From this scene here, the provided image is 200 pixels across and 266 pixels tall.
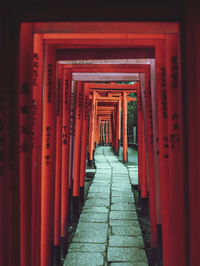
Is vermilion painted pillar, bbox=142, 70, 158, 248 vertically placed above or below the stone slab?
above

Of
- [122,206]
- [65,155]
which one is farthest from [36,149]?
[122,206]

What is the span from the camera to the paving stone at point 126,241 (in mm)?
3615

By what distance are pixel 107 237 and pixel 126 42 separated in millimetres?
3068

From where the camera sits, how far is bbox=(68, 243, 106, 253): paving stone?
3479 mm

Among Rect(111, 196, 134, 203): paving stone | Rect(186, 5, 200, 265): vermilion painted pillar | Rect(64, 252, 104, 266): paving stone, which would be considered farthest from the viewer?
Rect(111, 196, 134, 203): paving stone

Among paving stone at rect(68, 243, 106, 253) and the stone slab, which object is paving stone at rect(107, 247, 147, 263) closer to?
paving stone at rect(68, 243, 106, 253)

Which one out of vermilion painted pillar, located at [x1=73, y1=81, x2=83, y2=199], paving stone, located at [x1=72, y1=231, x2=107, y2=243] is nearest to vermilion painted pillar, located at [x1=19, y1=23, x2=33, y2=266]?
paving stone, located at [x1=72, y1=231, x2=107, y2=243]

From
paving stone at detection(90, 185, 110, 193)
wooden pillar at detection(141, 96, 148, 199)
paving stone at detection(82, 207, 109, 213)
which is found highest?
wooden pillar at detection(141, 96, 148, 199)

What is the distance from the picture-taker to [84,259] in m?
3.22

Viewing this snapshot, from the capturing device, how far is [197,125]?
4.70 feet

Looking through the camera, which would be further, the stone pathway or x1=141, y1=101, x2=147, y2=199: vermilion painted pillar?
x1=141, y1=101, x2=147, y2=199: vermilion painted pillar

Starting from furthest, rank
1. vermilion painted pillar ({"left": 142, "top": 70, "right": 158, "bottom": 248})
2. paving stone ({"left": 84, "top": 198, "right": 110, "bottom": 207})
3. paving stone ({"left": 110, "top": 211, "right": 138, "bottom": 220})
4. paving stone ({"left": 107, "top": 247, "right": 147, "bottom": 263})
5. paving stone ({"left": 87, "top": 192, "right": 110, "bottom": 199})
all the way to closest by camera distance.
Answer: paving stone ({"left": 87, "top": 192, "right": 110, "bottom": 199}) < paving stone ({"left": 84, "top": 198, "right": 110, "bottom": 207}) < paving stone ({"left": 110, "top": 211, "right": 138, "bottom": 220}) < paving stone ({"left": 107, "top": 247, "right": 147, "bottom": 263}) < vermilion painted pillar ({"left": 142, "top": 70, "right": 158, "bottom": 248})

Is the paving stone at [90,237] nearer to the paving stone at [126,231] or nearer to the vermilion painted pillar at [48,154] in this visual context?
the paving stone at [126,231]

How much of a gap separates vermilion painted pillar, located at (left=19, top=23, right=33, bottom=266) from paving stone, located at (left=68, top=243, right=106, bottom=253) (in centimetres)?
198
